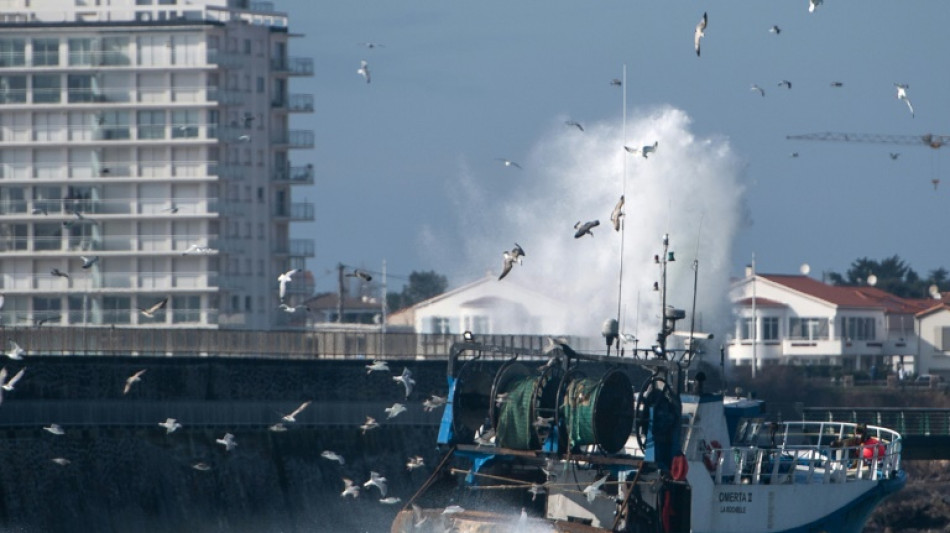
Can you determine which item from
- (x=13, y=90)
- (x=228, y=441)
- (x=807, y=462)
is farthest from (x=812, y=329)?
(x=228, y=441)

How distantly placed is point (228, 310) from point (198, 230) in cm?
411

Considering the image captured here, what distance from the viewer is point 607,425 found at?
30094mm

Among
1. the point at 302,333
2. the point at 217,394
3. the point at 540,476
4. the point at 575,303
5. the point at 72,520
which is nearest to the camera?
the point at 540,476

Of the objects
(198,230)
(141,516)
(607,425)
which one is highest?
(198,230)

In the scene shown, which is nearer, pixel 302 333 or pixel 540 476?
pixel 540 476

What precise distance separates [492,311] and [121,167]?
18.6 m

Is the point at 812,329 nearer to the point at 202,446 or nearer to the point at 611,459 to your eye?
the point at 202,446

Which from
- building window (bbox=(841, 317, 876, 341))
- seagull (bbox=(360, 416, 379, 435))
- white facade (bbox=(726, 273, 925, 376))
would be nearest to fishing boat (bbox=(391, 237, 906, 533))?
seagull (bbox=(360, 416, 379, 435))

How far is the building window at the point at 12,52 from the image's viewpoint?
79.8 m

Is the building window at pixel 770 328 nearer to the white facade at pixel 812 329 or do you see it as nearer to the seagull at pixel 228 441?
the white facade at pixel 812 329

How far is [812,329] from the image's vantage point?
98.9 meters

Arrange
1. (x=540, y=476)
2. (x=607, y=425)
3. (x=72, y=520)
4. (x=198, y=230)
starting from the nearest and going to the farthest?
(x=607, y=425)
(x=540, y=476)
(x=72, y=520)
(x=198, y=230)

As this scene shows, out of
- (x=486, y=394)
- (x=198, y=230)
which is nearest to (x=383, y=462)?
(x=486, y=394)

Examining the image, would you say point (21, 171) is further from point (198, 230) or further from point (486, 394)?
point (486, 394)
